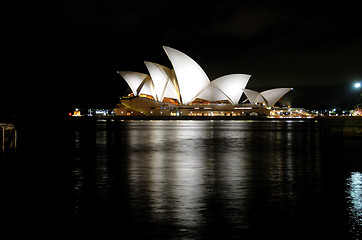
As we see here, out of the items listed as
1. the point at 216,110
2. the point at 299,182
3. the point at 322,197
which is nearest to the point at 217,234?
the point at 322,197

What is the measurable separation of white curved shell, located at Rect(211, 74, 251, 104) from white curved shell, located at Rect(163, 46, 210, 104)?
4.35 meters

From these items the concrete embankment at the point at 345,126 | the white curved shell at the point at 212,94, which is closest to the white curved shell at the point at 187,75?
the white curved shell at the point at 212,94

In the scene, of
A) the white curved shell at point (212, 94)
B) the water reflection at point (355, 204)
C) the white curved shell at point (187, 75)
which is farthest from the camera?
the white curved shell at point (212, 94)

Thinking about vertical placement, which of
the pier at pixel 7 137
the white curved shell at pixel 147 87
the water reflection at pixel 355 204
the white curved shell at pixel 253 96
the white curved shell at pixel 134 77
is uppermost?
the white curved shell at pixel 134 77

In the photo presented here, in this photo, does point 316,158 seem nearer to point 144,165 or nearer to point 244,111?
point 144,165

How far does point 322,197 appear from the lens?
313 inches

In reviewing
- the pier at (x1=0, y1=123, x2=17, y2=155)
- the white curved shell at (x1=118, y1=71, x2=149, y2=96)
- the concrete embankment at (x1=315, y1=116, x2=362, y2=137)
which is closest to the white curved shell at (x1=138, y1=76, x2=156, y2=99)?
the white curved shell at (x1=118, y1=71, x2=149, y2=96)

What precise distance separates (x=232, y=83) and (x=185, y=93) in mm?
11312

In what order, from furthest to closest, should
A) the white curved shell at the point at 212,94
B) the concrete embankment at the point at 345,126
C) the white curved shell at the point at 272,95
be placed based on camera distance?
the white curved shell at the point at 272,95 < the white curved shell at the point at 212,94 < the concrete embankment at the point at 345,126

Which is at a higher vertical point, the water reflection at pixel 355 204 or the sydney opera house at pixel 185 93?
the sydney opera house at pixel 185 93

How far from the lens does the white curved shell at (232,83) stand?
87688 mm

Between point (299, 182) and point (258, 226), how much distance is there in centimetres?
444

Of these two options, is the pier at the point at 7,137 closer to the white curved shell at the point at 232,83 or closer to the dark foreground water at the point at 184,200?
the dark foreground water at the point at 184,200

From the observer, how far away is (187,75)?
80.4 m
